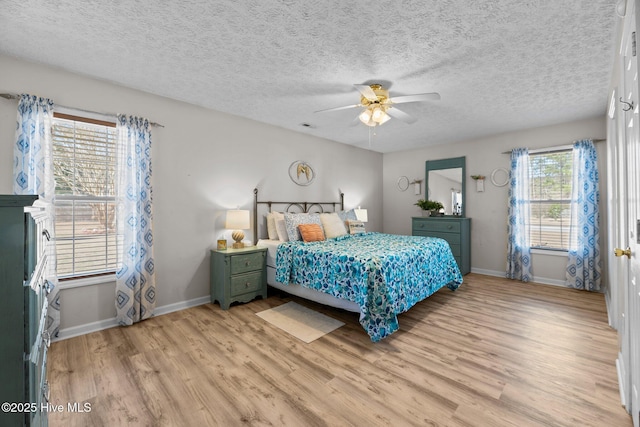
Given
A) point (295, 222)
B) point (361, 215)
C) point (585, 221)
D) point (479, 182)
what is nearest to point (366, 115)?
point (295, 222)

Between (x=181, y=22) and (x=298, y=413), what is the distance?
2.75 m

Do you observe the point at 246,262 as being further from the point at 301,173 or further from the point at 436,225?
the point at 436,225

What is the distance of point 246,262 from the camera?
358 cm

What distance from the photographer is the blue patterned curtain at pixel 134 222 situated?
295 cm

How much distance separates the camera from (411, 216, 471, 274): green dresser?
16.3 ft

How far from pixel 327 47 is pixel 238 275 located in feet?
8.81

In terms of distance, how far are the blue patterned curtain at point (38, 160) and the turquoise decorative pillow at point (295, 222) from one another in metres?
2.46

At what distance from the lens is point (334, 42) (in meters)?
2.21

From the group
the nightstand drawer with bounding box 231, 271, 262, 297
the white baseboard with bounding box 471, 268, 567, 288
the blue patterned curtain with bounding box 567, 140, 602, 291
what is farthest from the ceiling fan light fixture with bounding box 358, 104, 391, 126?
the white baseboard with bounding box 471, 268, 567, 288

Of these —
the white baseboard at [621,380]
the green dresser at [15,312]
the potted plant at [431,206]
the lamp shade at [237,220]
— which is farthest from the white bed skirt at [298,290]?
→ the potted plant at [431,206]

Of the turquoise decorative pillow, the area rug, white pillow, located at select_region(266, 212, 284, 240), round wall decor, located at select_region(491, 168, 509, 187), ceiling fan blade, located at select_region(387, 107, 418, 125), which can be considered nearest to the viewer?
the area rug

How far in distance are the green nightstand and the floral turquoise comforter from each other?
306 mm

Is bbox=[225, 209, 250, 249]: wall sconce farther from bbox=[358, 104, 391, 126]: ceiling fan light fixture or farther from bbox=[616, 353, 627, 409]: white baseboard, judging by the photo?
bbox=[616, 353, 627, 409]: white baseboard

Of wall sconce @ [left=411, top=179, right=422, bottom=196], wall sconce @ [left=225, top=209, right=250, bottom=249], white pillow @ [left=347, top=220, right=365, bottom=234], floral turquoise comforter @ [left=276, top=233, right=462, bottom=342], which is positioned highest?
wall sconce @ [left=411, top=179, right=422, bottom=196]
